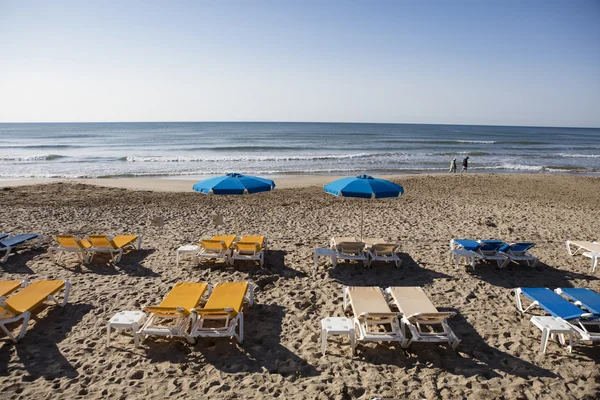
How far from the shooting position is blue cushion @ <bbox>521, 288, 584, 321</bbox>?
4.39 m

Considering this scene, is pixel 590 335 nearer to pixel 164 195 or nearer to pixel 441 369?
pixel 441 369

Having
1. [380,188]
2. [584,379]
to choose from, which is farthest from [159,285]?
[584,379]

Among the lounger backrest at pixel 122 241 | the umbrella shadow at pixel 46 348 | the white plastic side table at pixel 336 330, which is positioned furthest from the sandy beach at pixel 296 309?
the lounger backrest at pixel 122 241

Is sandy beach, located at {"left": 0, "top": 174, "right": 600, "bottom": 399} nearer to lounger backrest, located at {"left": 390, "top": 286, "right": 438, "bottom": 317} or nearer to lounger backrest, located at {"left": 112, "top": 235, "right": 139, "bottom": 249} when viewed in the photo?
lounger backrest, located at {"left": 112, "top": 235, "right": 139, "bottom": 249}

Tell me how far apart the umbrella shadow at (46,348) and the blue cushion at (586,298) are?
6805 millimetres

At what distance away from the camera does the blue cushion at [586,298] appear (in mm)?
4499

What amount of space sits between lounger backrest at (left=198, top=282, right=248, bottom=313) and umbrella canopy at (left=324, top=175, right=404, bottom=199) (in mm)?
2550

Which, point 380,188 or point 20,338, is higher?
point 380,188

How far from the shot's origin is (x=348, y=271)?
260 inches

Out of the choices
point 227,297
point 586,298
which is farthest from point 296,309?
point 586,298

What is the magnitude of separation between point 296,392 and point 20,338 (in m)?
3.80

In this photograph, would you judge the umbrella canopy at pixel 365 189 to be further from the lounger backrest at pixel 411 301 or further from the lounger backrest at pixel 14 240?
the lounger backrest at pixel 14 240

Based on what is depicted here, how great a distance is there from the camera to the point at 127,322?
13.7 feet

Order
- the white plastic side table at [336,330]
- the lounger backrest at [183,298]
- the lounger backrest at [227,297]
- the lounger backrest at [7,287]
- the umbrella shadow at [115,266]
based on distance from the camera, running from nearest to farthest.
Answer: the white plastic side table at [336,330] < the lounger backrest at [183,298] < the lounger backrest at [227,297] < the lounger backrest at [7,287] < the umbrella shadow at [115,266]
